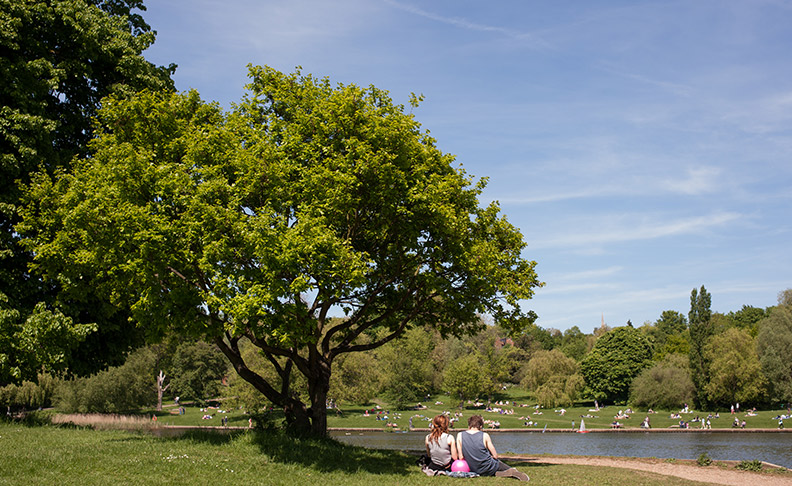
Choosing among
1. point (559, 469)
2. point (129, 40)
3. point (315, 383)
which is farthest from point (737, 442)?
point (129, 40)

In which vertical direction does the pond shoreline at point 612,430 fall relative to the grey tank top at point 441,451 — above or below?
below

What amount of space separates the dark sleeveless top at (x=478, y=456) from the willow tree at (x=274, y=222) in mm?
4652

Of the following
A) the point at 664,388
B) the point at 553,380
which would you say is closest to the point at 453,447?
the point at 664,388

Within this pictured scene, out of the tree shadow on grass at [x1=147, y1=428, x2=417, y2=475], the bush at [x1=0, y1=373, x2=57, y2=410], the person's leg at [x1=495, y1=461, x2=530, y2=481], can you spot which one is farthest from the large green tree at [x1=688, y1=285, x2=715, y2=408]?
the bush at [x1=0, y1=373, x2=57, y2=410]

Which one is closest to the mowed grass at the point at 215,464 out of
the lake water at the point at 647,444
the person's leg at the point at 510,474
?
the person's leg at the point at 510,474

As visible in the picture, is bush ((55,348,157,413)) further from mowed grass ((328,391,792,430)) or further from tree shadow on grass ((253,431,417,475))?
tree shadow on grass ((253,431,417,475))

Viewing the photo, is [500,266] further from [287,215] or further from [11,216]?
[11,216]

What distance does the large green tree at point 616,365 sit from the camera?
3191 inches

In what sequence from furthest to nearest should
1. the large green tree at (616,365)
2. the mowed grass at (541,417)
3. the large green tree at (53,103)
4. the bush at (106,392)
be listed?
the large green tree at (616,365), the mowed grass at (541,417), the bush at (106,392), the large green tree at (53,103)

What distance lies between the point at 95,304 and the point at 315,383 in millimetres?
9357

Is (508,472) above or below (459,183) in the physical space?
below

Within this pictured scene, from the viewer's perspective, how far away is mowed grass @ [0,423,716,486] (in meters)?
12.0

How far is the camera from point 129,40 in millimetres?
23062

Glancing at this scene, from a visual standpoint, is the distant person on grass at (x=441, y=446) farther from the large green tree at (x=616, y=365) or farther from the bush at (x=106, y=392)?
the large green tree at (x=616, y=365)
